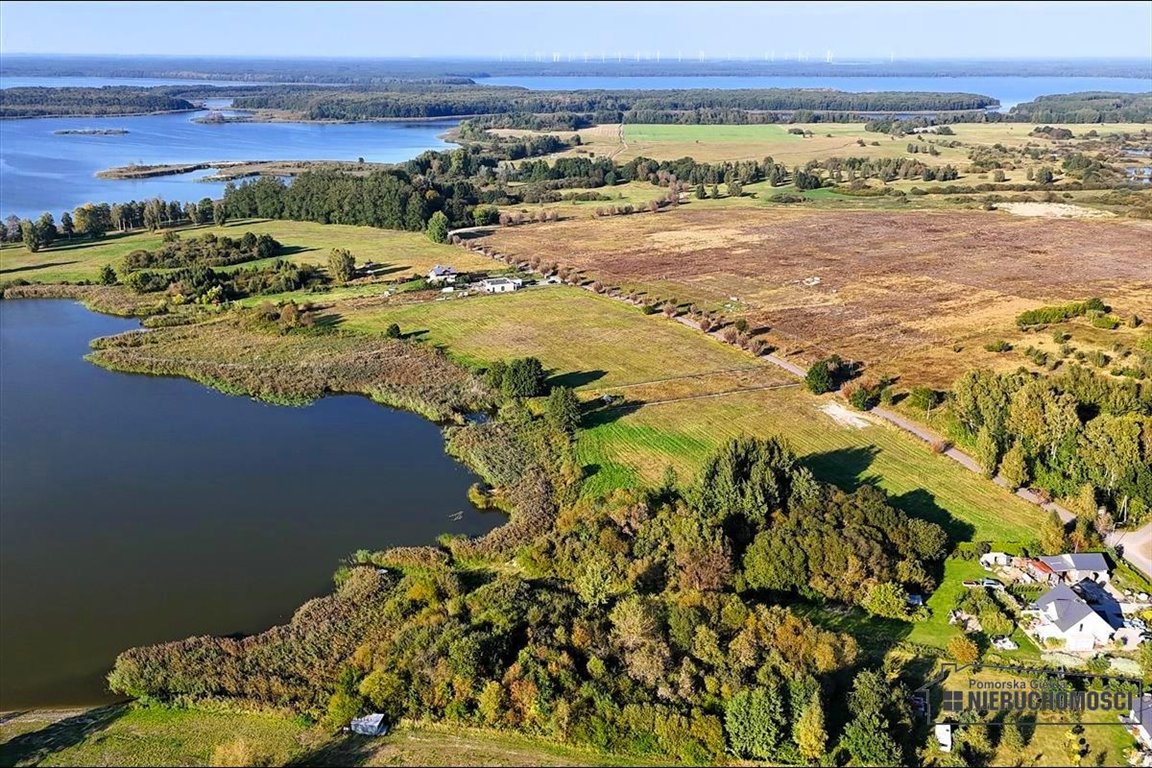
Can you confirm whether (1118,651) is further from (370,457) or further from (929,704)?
(370,457)

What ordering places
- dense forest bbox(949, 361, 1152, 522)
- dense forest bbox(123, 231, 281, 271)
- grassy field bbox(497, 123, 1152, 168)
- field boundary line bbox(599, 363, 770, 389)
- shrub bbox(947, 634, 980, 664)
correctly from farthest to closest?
grassy field bbox(497, 123, 1152, 168)
dense forest bbox(123, 231, 281, 271)
field boundary line bbox(599, 363, 770, 389)
dense forest bbox(949, 361, 1152, 522)
shrub bbox(947, 634, 980, 664)

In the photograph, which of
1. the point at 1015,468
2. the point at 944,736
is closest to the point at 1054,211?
the point at 1015,468

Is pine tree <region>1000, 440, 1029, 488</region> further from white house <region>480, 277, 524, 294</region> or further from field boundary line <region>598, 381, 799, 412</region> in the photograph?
white house <region>480, 277, 524, 294</region>

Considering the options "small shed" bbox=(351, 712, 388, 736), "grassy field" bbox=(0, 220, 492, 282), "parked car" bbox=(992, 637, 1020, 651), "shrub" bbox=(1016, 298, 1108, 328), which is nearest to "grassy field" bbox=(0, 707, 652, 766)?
"small shed" bbox=(351, 712, 388, 736)

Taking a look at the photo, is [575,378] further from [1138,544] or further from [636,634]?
[1138,544]

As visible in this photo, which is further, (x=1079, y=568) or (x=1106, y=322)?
(x=1106, y=322)
